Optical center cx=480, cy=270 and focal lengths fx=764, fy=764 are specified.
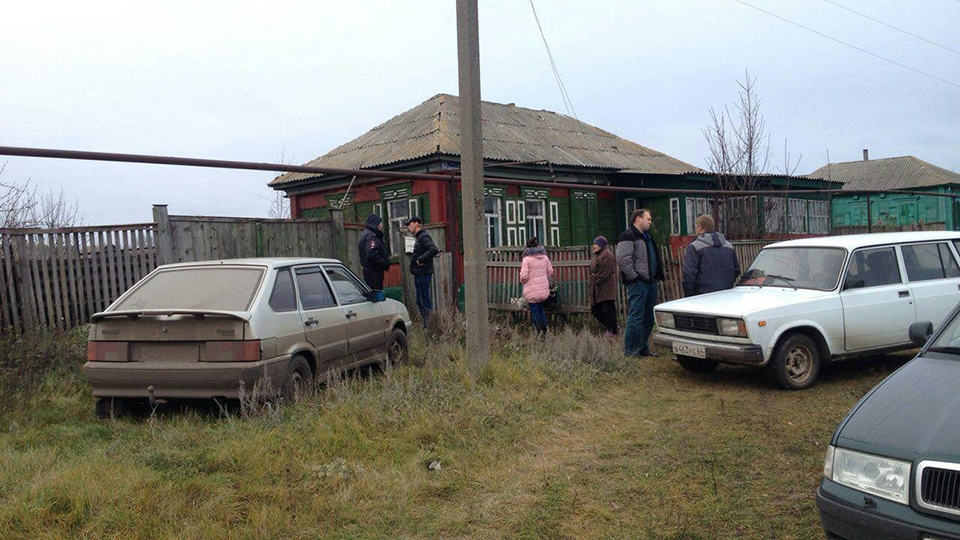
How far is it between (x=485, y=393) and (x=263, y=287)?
2.10 meters

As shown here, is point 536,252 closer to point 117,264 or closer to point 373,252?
point 373,252

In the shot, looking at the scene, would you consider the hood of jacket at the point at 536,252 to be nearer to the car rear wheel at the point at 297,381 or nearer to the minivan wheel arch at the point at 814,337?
the minivan wheel arch at the point at 814,337

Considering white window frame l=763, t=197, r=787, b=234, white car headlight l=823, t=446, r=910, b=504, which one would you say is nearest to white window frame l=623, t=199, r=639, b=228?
white window frame l=763, t=197, r=787, b=234

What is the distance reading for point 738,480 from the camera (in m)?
4.86

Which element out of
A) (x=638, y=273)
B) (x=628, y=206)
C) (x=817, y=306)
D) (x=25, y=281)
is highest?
(x=628, y=206)

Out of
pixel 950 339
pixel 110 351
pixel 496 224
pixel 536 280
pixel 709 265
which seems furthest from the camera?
pixel 496 224

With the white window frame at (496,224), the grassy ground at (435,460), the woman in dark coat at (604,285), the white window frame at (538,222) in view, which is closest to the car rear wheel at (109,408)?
the grassy ground at (435,460)

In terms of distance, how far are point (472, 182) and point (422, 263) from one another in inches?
122

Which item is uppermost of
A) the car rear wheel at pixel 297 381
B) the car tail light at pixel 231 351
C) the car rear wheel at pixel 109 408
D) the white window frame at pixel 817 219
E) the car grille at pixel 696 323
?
the white window frame at pixel 817 219

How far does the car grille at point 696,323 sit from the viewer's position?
750 centimetres

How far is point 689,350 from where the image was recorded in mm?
7676

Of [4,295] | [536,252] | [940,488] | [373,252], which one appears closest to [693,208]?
[536,252]

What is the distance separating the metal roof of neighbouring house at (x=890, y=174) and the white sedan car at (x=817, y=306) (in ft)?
145

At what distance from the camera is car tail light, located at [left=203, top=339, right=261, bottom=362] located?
19.1 ft
